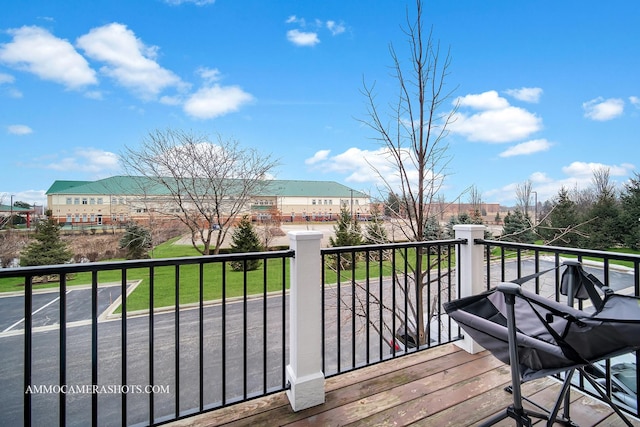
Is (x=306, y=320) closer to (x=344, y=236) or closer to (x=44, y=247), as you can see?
(x=344, y=236)

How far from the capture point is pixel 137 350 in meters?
7.02

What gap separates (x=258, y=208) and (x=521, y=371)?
12907 mm

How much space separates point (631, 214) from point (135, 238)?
23.4 meters

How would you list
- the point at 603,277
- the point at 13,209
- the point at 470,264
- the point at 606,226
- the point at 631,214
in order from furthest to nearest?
the point at 606,226 → the point at 631,214 → the point at 13,209 → the point at 470,264 → the point at 603,277

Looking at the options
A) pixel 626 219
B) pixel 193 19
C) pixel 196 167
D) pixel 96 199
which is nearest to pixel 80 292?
pixel 96 199

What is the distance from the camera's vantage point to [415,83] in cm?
427

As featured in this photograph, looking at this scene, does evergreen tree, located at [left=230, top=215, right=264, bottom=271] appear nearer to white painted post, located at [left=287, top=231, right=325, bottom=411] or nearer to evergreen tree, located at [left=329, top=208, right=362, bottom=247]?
evergreen tree, located at [left=329, top=208, right=362, bottom=247]

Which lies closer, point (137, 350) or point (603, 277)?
point (603, 277)

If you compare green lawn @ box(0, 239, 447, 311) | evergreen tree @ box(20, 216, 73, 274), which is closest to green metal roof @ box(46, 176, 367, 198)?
evergreen tree @ box(20, 216, 73, 274)

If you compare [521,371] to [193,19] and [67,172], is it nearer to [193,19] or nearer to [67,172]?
[193,19]

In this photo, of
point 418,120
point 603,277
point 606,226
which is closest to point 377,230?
point 418,120

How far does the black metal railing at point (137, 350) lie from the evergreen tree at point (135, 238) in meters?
1.55

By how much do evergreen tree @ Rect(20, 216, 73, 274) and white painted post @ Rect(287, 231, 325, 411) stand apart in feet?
41.9

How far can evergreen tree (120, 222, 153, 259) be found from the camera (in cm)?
1164
